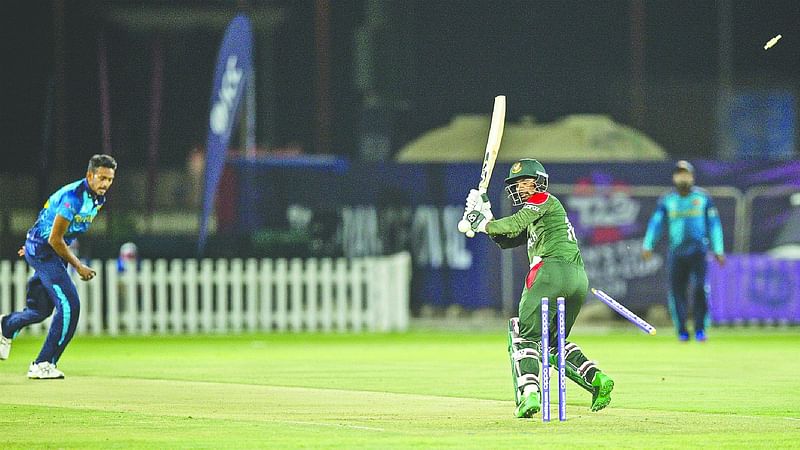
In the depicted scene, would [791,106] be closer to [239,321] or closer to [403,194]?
[403,194]

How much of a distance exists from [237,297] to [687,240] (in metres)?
6.64

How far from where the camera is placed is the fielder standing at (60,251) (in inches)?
599

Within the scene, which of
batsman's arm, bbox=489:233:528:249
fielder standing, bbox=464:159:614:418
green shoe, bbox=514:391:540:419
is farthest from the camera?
batsman's arm, bbox=489:233:528:249

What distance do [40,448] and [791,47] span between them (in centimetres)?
2275

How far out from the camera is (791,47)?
3083cm

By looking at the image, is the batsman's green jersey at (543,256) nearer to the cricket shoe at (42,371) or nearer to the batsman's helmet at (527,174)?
the batsman's helmet at (527,174)

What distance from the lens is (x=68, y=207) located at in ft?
49.9

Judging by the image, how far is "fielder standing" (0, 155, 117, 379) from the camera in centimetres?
1523

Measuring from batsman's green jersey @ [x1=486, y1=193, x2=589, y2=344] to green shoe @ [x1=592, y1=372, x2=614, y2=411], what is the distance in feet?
1.40

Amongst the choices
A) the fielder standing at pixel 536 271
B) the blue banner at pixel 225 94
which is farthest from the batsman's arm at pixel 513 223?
the blue banner at pixel 225 94

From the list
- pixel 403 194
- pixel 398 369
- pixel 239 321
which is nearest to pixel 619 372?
pixel 398 369

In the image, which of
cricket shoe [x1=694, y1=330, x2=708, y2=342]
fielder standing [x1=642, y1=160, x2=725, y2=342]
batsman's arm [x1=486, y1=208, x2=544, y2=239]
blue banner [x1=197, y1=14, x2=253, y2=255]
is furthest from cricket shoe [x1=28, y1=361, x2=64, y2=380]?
blue banner [x1=197, y1=14, x2=253, y2=255]

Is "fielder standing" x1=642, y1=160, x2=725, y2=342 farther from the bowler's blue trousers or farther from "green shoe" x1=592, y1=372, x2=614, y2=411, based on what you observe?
"green shoe" x1=592, y1=372, x2=614, y2=411

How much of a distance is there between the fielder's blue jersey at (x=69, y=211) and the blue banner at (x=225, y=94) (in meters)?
11.1
